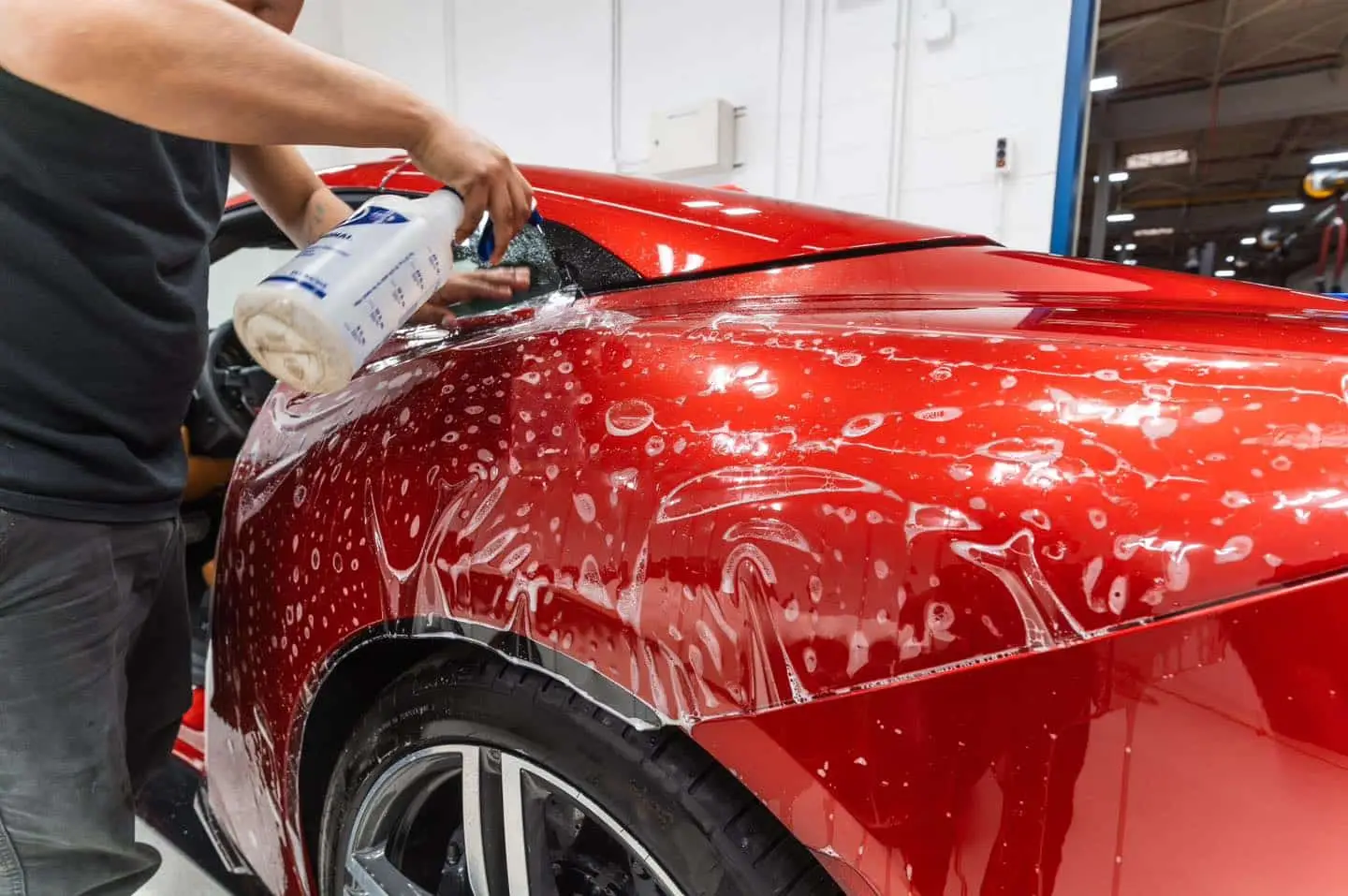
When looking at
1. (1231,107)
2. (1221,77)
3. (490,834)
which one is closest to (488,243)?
(490,834)

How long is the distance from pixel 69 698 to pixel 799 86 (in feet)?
11.0

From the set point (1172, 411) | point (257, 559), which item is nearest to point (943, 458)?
point (1172, 411)

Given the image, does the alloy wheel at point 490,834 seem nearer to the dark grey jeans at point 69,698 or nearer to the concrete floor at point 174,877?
the dark grey jeans at point 69,698

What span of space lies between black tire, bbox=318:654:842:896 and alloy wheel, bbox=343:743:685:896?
23mm

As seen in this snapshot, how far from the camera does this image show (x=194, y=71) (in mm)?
660

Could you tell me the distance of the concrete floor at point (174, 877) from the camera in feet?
4.53

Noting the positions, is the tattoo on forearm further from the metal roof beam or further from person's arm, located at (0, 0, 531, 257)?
the metal roof beam

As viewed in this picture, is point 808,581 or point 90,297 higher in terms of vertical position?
point 90,297

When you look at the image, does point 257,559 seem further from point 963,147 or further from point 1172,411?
point 963,147

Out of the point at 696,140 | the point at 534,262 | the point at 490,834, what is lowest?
the point at 490,834

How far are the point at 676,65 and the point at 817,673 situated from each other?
3693mm

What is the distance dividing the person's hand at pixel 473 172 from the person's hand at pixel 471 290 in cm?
19

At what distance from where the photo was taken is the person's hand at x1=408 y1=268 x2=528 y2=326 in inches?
42.0

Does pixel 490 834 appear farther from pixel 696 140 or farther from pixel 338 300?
pixel 696 140
